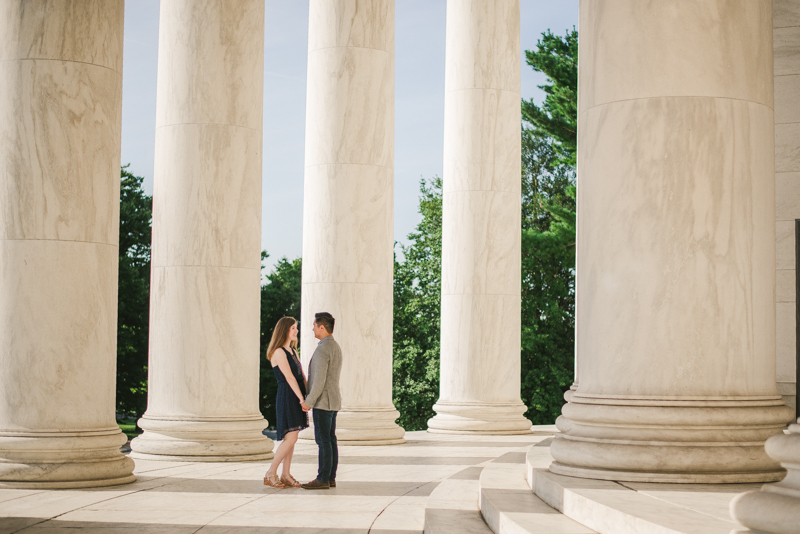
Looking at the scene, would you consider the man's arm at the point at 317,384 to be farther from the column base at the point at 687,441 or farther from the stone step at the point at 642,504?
the column base at the point at 687,441

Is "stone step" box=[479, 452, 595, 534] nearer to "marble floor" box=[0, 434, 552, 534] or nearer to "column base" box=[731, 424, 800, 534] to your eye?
"marble floor" box=[0, 434, 552, 534]

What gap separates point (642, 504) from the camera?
4513 inches

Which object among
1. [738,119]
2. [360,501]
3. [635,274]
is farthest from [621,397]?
[360,501]

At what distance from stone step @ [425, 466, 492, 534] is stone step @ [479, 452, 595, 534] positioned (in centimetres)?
239

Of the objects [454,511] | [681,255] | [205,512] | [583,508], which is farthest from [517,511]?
[205,512]

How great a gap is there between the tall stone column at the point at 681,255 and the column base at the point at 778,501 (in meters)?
39.8

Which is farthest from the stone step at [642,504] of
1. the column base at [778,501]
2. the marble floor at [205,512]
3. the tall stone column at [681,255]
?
the marble floor at [205,512]

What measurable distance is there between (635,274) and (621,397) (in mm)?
17944

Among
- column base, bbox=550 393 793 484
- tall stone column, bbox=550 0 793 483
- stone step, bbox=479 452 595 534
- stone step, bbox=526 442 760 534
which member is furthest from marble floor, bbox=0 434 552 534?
tall stone column, bbox=550 0 793 483

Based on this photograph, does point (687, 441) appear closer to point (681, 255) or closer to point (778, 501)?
point (681, 255)

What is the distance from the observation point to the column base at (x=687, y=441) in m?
131

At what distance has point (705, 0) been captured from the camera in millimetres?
138250

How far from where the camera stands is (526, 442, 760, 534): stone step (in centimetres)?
10275

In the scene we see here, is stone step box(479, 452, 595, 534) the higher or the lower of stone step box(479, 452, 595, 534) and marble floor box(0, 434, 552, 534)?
the higher
